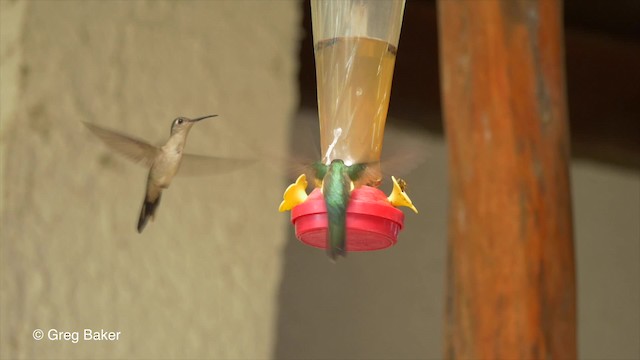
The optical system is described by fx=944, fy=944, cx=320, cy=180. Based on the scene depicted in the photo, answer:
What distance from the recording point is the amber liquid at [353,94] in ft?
6.05

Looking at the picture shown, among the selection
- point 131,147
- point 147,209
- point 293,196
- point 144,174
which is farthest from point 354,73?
point 144,174

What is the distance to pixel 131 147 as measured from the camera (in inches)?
83.0

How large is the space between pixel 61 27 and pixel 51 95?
0.21 metres

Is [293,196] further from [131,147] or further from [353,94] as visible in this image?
[131,147]

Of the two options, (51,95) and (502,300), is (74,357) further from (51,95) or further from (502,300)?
(502,300)

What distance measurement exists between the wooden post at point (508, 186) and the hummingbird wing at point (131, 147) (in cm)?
79

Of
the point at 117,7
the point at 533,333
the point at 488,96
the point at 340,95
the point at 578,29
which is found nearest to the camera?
the point at 533,333

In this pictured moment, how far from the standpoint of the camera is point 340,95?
190 cm

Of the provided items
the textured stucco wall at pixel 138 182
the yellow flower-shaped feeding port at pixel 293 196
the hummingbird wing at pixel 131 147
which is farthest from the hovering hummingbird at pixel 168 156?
the yellow flower-shaped feeding port at pixel 293 196

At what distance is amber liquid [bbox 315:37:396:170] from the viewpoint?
1.84 m

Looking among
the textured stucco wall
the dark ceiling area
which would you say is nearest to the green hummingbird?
the textured stucco wall

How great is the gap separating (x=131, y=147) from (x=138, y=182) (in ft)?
1.74

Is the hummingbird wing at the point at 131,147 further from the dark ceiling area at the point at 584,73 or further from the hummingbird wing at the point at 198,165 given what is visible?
the dark ceiling area at the point at 584,73

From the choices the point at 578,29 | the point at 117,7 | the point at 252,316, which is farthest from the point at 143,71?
the point at 578,29
